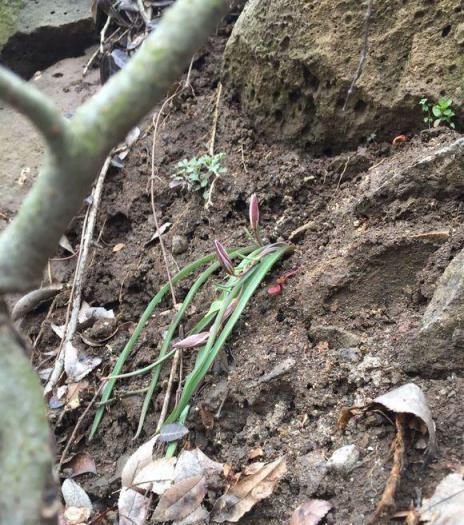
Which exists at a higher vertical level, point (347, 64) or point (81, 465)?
point (347, 64)

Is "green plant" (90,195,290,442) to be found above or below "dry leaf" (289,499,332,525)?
above

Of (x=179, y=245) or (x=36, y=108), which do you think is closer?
(x=36, y=108)

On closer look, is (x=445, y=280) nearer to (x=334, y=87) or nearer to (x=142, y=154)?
(x=334, y=87)

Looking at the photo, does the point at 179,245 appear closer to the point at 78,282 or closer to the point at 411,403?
the point at 78,282

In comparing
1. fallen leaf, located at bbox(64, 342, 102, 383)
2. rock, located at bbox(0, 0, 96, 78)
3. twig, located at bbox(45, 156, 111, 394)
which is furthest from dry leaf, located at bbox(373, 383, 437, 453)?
rock, located at bbox(0, 0, 96, 78)

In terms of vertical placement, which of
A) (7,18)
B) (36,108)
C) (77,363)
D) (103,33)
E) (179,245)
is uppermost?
(7,18)

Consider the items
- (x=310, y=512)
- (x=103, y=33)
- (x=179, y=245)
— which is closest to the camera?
(x=310, y=512)

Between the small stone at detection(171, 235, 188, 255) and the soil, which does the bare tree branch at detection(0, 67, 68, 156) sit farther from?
the small stone at detection(171, 235, 188, 255)

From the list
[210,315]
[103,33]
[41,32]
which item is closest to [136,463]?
[210,315]
